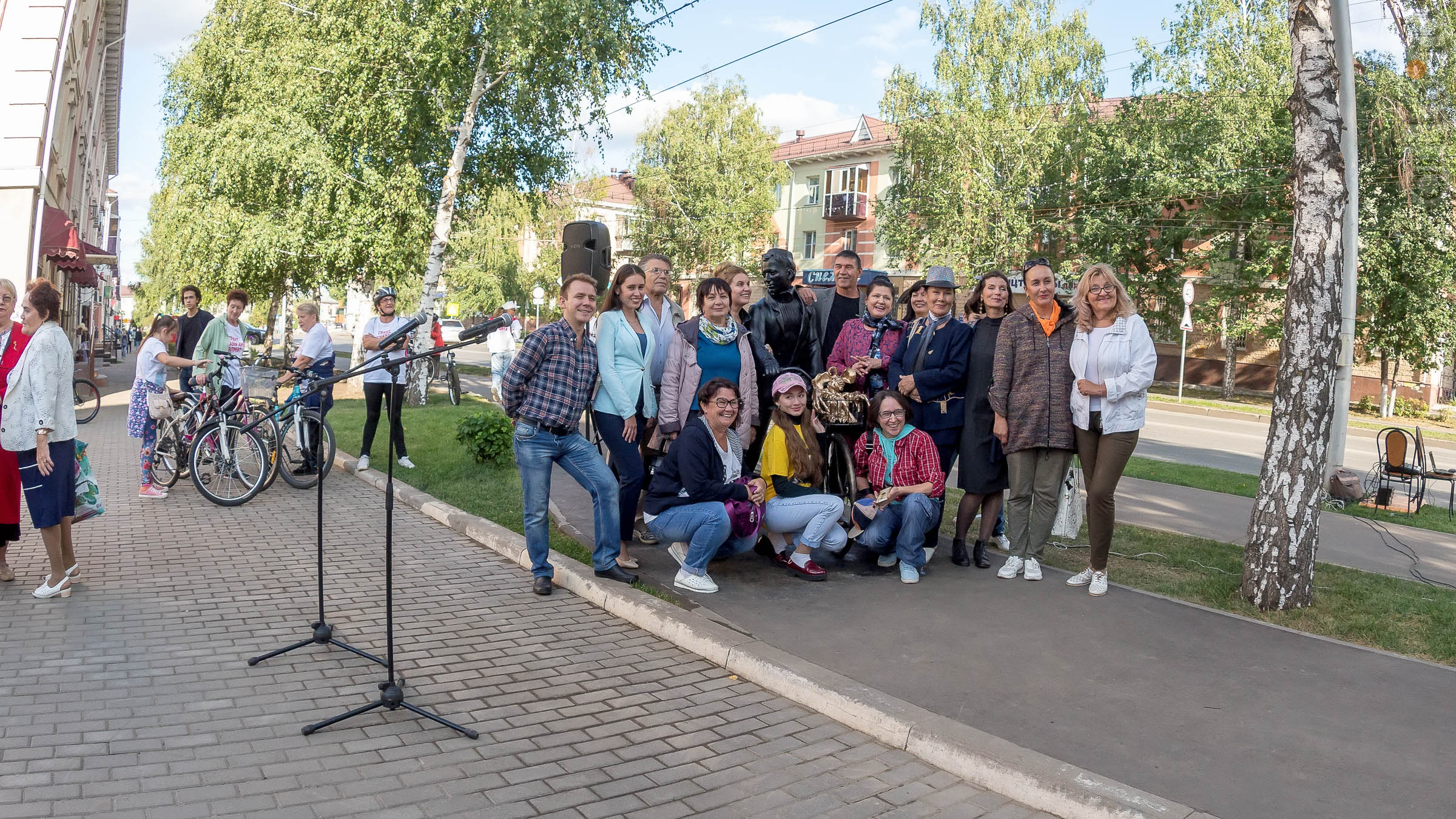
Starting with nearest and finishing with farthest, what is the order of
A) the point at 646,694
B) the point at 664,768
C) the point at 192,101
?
the point at 664,768, the point at 646,694, the point at 192,101

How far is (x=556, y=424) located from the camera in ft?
21.1

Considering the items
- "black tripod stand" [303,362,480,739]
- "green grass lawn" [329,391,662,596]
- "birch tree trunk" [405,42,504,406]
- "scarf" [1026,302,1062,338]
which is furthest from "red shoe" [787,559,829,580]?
"birch tree trunk" [405,42,504,406]

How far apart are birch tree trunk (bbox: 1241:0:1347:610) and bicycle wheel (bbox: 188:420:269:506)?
27.9ft

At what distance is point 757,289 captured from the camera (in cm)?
4825

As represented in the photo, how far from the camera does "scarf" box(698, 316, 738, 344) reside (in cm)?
736

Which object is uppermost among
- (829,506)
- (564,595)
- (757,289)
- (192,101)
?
(192,101)

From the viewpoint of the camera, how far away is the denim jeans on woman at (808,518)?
682 cm

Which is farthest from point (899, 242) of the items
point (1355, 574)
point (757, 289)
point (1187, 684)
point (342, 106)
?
point (1187, 684)

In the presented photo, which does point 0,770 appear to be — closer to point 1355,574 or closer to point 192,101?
point 1355,574

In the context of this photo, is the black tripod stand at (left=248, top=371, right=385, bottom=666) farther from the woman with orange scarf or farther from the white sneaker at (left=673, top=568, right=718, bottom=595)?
the woman with orange scarf

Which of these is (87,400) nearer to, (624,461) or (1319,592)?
(624,461)

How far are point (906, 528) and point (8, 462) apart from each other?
5.70 metres

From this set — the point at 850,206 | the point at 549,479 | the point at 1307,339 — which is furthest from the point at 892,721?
the point at 850,206

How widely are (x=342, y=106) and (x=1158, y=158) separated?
24655mm
